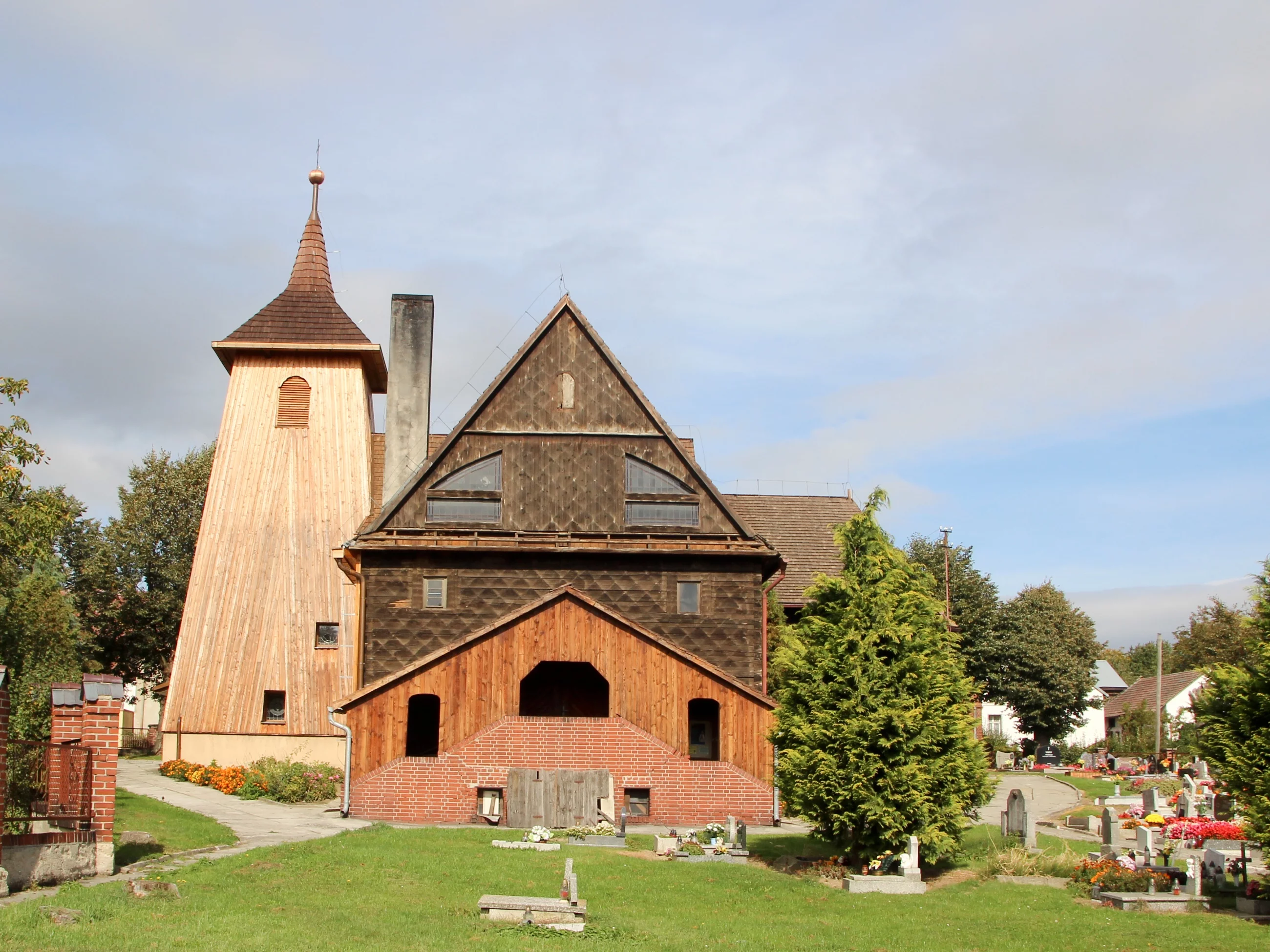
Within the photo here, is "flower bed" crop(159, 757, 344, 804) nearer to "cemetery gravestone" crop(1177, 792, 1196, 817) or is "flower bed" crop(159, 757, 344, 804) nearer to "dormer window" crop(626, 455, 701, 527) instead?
Answer: "dormer window" crop(626, 455, 701, 527)

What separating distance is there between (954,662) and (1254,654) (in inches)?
182

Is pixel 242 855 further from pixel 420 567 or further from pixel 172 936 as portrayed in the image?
pixel 420 567

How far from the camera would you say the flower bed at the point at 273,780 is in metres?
30.3

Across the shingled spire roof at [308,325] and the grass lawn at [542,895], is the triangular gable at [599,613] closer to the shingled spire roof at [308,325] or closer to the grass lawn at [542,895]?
the grass lawn at [542,895]

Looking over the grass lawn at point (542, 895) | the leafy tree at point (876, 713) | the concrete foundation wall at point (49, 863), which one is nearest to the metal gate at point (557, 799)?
the grass lawn at point (542, 895)

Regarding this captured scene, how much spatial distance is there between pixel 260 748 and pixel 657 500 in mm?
13568

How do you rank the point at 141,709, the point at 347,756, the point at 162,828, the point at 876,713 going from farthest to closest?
the point at 141,709 → the point at 347,756 → the point at 162,828 → the point at 876,713

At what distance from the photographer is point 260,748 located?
33.5 m

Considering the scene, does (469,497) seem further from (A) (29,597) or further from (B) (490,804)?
(A) (29,597)

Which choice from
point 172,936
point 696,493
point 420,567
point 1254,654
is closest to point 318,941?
point 172,936

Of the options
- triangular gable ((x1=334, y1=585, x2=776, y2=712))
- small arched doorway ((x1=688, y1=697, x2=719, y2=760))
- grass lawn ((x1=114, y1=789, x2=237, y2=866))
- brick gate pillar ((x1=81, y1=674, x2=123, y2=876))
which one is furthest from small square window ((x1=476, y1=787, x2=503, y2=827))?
brick gate pillar ((x1=81, y1=674, x2=123, y2=876))

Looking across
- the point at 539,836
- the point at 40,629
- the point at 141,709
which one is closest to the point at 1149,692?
the point at 141,709

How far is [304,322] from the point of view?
37.1 metres

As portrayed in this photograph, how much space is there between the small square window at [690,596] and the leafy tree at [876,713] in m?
8.15
